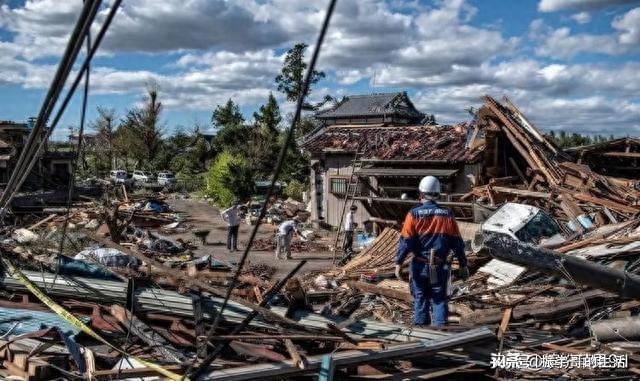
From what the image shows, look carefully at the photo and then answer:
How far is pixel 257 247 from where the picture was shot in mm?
18594

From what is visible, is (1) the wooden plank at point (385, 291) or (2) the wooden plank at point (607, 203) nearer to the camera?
(1) the wooden plank at point (385, 291)

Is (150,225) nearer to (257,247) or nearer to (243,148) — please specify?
(257,247)

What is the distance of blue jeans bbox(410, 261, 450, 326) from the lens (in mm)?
6223

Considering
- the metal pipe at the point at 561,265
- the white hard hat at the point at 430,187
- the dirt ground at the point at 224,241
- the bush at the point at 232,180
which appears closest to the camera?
the metal pipe at the point at 561,265

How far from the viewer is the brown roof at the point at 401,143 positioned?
60.3 ft

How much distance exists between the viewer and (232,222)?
17328mm

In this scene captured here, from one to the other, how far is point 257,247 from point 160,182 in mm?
25290

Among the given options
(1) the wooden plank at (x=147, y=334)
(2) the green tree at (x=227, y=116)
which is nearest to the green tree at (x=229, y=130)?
(2) the green tree at (x=227, y=116)

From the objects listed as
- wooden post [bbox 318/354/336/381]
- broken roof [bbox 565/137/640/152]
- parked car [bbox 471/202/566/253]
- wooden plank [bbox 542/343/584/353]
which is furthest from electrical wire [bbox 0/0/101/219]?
broken roof [bbox 565/137/640/152]

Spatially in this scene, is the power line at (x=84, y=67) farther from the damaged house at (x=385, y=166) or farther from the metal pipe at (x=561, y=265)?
the damaged house at (x=385, y=166)

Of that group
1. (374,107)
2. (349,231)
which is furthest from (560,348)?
(374,107)

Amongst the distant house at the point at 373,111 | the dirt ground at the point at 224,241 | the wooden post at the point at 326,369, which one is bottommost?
the dirt ground at the point at 224,241

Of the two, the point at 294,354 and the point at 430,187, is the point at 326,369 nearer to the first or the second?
the point at 294,354

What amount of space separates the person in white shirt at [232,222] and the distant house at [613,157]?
30.5 ft
